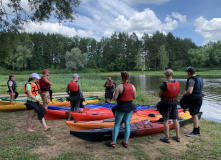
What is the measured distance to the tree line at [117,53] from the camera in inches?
2039

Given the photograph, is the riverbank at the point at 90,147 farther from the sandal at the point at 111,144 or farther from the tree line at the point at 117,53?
the tree line at the point at 117,53

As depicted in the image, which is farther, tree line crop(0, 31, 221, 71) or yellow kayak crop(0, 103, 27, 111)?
tree line crop(0, 31, 221, 71)

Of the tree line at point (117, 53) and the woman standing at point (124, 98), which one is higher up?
the tree line at point (117, 53)

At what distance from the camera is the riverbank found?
3330 millimetres

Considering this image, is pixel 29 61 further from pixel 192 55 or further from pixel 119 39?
pixel 192 55

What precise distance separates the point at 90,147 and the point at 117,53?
59747 millimetres

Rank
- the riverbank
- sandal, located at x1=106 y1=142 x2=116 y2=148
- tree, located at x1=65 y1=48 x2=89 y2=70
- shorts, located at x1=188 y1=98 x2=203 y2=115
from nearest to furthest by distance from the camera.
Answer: the riverbank → sandal, located at x1=106 y1=142 x2=116 y2=148 → shorts, located at x1=188 y1=98 x2=203 y2=115 → tree, located at x1=65 y1=48 x2=89 y2=70

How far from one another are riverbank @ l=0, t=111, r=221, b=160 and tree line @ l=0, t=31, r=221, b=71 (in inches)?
1943

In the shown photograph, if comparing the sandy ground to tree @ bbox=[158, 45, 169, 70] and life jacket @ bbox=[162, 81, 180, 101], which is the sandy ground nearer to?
life jacket @ bbox=[162, 81, 180, 101]

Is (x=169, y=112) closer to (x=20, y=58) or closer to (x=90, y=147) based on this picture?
(x=90, y=147)

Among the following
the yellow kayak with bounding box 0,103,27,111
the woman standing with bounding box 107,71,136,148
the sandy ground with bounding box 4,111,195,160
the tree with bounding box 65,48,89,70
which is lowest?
the sandy ground with bounding box 4,111,195,160

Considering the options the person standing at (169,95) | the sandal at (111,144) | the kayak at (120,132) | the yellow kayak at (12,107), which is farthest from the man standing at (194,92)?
the yellow kayak at (12,107)

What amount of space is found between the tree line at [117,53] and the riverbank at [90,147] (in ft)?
162

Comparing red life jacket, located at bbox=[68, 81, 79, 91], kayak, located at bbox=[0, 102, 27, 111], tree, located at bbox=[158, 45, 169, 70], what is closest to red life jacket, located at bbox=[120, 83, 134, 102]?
red life jacket, located at bbox=[68, 81, 79, 91]
